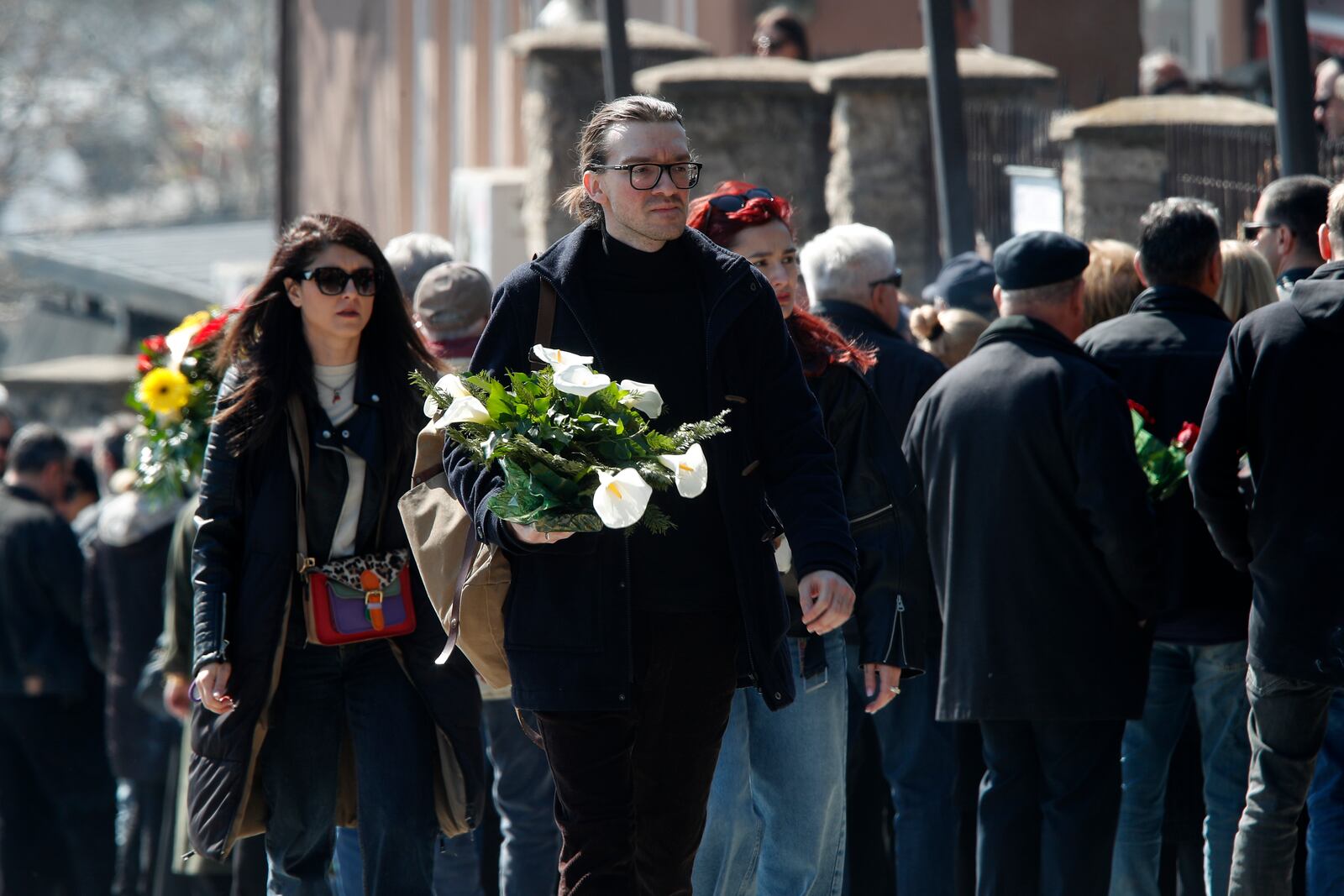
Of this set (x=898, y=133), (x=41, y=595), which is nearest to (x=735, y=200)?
(x=41, y=595)

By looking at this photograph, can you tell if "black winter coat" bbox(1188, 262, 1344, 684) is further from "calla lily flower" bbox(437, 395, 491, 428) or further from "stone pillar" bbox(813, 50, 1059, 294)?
"stone pillar" bbox(813, 50, 1059, 294)

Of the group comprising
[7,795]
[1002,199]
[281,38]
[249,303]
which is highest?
[281,38]

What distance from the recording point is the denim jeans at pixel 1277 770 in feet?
16.1

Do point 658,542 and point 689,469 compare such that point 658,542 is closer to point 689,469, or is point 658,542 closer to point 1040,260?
point 689,469

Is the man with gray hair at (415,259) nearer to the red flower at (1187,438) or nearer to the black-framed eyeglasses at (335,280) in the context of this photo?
the black-framed eyeglasses at (335,280)

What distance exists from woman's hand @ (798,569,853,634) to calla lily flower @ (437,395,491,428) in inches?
28.8

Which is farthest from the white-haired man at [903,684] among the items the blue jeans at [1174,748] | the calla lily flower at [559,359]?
the calla lily flower at [559,359]

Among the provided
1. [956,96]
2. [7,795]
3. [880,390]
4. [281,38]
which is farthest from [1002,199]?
[281,38]

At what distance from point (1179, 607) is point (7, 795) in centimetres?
475

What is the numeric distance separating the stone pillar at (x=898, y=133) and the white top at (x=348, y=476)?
190 inches

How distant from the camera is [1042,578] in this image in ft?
17.7

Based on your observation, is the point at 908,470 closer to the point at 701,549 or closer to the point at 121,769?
the point at 701,549

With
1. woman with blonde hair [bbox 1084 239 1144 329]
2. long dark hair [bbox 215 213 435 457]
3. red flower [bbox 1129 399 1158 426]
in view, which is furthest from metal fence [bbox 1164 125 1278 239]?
long dark hair [bbox 215 213 435 457]

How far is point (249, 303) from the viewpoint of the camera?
534 centimetres
